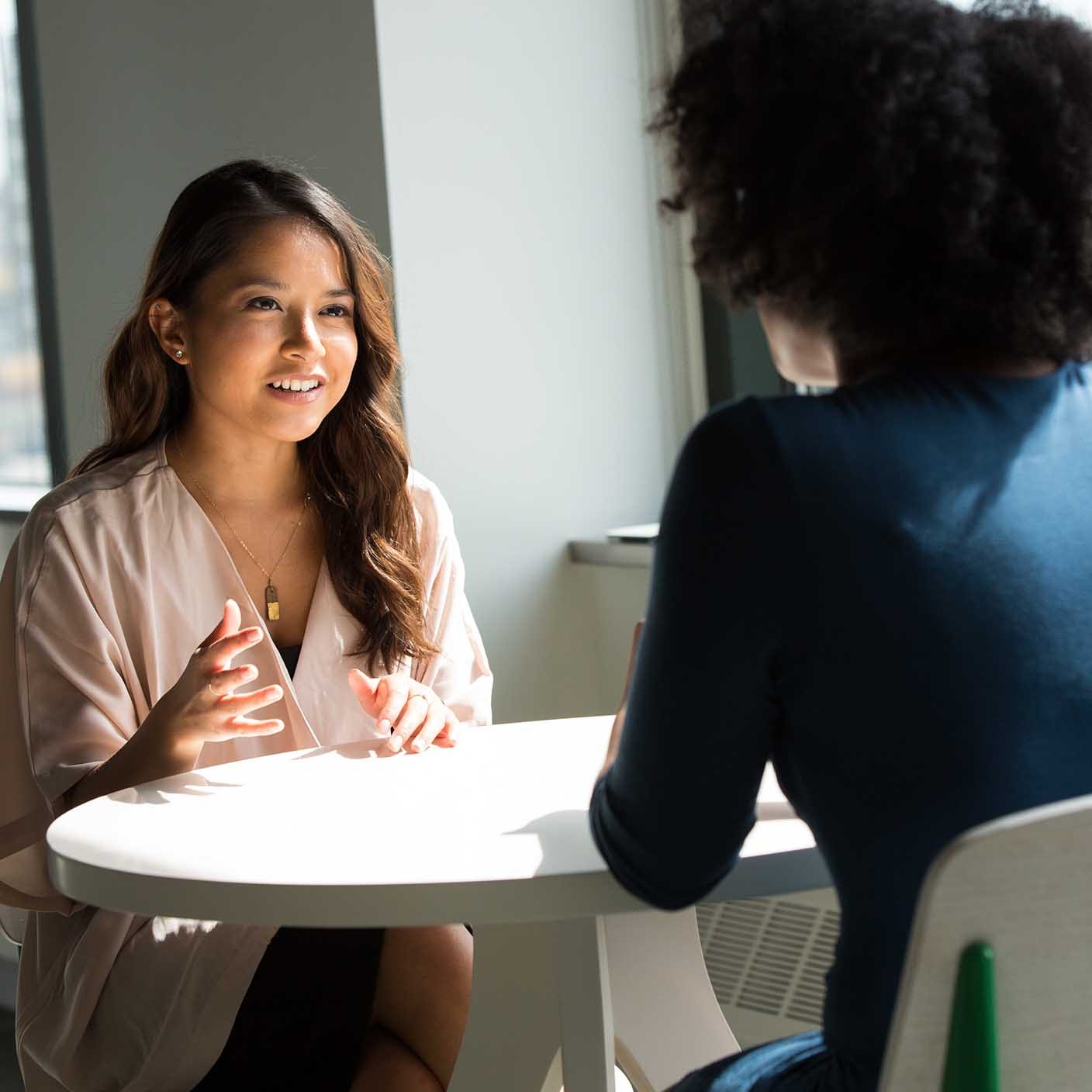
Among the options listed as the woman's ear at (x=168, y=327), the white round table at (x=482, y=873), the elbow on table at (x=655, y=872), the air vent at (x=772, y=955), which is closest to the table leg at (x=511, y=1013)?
the white round table at (x=482, y=873)

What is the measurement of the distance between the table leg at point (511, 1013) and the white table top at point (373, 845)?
0.13 meters

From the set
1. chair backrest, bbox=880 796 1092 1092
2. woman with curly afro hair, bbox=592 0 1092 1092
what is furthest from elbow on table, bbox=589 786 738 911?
chair backrest, bbox=880 796 1092 1092

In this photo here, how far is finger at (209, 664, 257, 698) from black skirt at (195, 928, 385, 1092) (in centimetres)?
33

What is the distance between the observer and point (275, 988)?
1.73 metres

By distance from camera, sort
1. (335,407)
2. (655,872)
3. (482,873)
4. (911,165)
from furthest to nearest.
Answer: (335,407) < (482,873) < (655,872) < (911,165)

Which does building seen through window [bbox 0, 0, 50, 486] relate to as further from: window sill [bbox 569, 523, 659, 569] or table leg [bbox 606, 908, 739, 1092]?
table leg [bbox 606, 908, 739, 1092]

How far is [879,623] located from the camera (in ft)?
3.03

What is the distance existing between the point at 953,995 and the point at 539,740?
95cm

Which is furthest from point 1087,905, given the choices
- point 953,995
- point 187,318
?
point 187,318

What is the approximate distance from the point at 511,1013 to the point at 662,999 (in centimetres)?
32

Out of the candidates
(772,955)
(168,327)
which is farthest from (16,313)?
(772,955)

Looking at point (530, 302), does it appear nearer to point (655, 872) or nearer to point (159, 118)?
point (159, 118)

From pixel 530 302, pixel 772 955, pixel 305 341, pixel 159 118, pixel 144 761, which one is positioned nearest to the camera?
pixel 144 761

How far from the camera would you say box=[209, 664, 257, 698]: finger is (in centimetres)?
159
